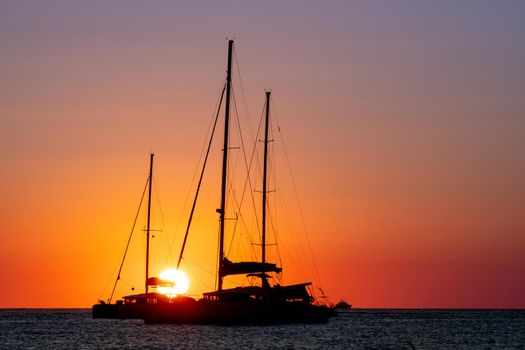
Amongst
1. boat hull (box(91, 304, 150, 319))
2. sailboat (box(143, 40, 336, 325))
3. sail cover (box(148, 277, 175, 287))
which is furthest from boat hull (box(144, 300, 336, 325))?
sail cover (box(148, 277, 175, 287))

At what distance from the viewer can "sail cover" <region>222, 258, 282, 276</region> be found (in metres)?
85.6

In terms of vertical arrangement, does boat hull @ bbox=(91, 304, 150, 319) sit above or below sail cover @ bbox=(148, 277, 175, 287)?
below

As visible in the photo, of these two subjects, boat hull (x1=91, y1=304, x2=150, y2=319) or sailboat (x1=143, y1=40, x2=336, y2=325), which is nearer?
sailboat (x1=143, y1=40, x2=336, y2=325)

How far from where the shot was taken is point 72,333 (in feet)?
349

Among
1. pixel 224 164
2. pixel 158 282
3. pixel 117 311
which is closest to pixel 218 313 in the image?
pixel 224 164

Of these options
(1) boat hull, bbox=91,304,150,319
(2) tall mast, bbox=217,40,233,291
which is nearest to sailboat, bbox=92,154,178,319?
(1) boat hull, bbox=91,304,150,319

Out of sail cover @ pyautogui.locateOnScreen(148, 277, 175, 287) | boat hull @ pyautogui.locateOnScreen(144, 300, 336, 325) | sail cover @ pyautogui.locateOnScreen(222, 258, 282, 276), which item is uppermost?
sail cover @ pyautogui.locateOnScreen(148, 277, 175, 287)

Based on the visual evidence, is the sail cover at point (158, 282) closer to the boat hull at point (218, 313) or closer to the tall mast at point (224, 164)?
the boat hull at point (218, 313)

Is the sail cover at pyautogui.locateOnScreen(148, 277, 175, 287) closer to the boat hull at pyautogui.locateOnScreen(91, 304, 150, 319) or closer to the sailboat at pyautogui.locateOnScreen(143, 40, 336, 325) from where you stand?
the boat hull at pyautogui.locateOnScreen(91, 304, 150, 319)

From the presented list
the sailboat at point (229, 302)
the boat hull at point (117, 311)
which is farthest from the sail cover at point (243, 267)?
the boat hull at point (117, 311)

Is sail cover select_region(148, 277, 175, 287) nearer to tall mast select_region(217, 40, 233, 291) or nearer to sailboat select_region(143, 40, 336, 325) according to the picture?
sailboat select_region(143, 40, 336, 325)

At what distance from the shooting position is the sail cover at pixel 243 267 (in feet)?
281

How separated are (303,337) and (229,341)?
8608 millimetres

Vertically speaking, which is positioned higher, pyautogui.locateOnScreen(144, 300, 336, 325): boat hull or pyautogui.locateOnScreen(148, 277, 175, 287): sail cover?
pyautogui.locateOnScreen(148, 277, 175, 287): sail cover
